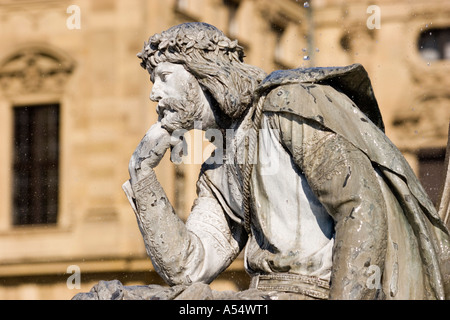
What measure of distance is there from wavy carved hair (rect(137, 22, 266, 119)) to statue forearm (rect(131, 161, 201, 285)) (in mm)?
396

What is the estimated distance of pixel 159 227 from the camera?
5863 millimetres

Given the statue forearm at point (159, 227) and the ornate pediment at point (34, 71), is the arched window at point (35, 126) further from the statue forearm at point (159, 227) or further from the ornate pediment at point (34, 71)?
the statue forearm at point (159, 227)

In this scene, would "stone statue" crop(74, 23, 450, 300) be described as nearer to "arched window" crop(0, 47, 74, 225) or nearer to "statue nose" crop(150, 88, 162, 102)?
"statue nose" crop(150, 88, 162, 102)

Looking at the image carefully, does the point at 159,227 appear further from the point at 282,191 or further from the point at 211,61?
the point at 211,61

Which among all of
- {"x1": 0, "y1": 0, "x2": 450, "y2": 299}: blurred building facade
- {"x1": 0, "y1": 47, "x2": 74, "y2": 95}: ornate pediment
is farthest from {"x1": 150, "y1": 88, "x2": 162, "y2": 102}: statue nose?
{"x1": 0, "y1": 47, "x2": 74, "y2": 95}: ornate pediment

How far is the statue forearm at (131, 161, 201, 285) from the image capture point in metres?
5.87

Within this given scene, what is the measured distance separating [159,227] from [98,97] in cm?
2137

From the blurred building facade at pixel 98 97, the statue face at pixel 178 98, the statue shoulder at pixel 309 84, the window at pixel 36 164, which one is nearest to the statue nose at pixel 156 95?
the statue face at pixel 178 98

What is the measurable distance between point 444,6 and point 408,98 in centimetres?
197

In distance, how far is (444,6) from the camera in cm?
2656

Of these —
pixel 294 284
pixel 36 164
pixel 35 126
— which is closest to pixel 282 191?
pixel 294 284

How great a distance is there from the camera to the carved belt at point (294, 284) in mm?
5516

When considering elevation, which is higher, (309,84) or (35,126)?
(35,126)
